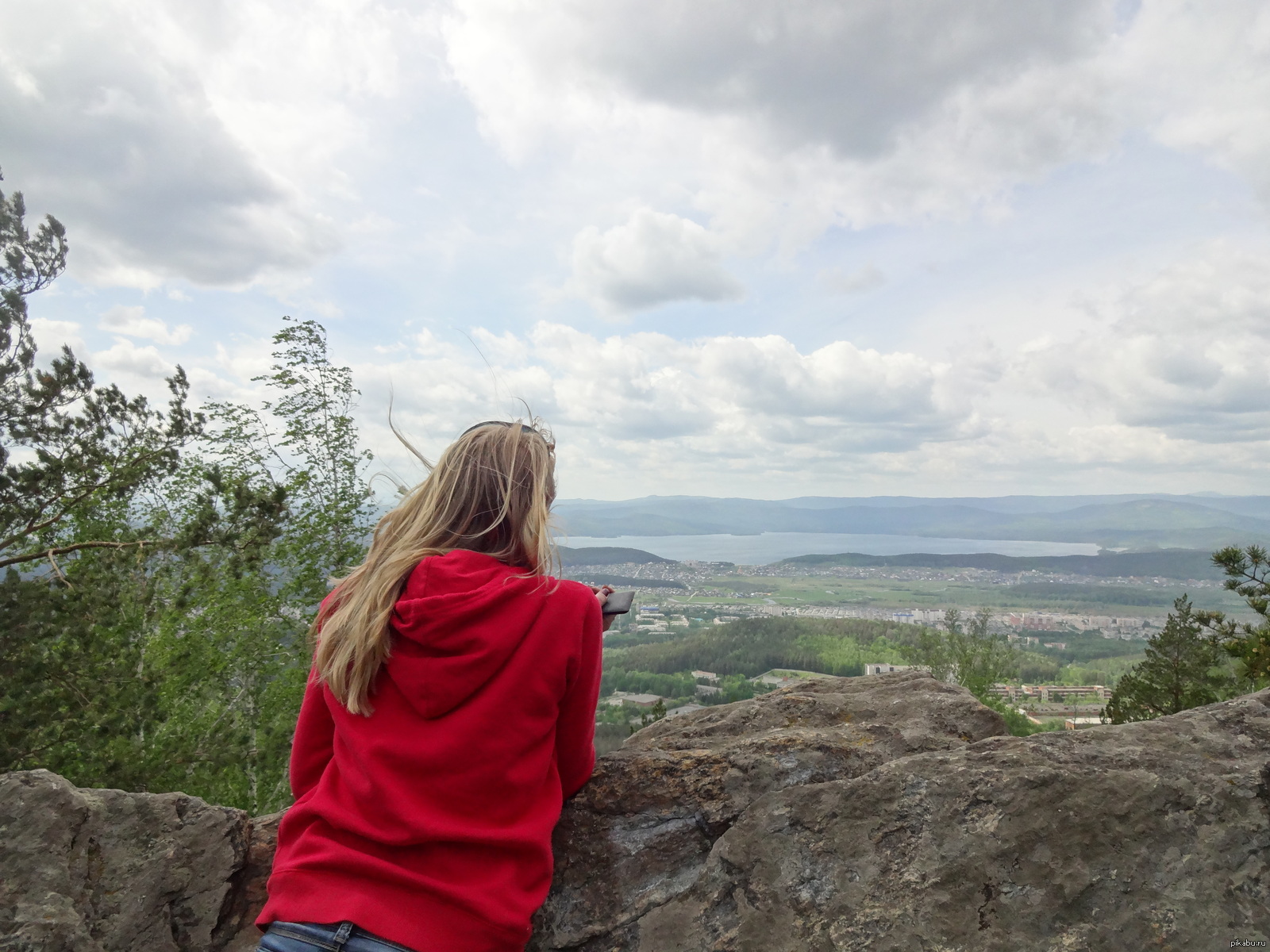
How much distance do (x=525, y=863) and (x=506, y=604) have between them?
37.3 inches

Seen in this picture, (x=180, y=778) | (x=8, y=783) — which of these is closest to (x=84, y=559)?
(x=180, y=778)

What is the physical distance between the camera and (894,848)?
3.01 metres

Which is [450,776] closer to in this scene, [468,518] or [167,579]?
[468,518]

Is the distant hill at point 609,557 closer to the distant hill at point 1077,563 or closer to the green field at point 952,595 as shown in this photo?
the green field at point 952,595

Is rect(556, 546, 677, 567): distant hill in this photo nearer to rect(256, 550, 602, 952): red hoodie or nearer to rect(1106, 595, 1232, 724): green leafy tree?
rect(1106, 595, 1232, 724): green leafy tree

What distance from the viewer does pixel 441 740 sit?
2.34 meters

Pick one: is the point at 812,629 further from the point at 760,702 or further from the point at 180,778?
the point at 760,702

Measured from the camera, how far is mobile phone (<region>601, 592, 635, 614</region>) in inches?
112

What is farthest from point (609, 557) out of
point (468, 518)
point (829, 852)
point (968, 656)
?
point (468, 518)

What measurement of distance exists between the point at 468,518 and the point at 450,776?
3.18 ft

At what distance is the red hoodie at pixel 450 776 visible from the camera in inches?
86.8

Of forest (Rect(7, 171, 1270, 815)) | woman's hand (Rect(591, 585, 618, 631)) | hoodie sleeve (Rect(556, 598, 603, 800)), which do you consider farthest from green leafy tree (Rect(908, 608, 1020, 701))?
woman's hand (Rect(591, 585, 618, 631))

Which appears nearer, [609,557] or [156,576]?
[156,576]

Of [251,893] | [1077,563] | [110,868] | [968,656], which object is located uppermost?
[110,868]
